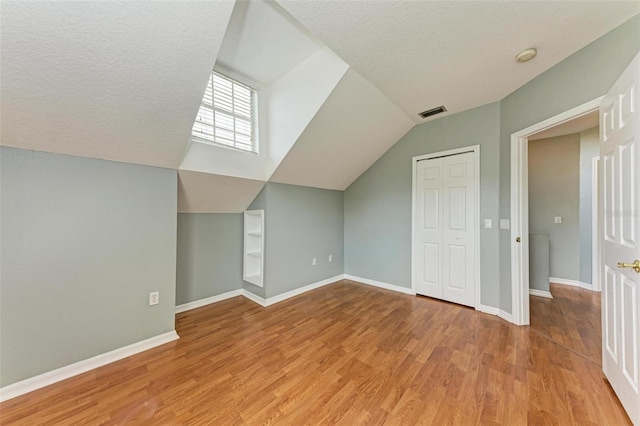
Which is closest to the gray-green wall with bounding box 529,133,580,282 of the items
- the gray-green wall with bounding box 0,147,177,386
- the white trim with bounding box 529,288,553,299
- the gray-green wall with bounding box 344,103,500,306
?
the white trim with bounding box 529,288,553,299

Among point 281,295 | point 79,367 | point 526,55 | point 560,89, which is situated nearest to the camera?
point 79,367

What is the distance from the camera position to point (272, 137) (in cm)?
304

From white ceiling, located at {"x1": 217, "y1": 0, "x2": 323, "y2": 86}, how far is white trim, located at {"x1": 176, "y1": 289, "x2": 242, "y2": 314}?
3.01 meters

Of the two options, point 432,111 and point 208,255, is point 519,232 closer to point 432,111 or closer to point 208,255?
point 432,111

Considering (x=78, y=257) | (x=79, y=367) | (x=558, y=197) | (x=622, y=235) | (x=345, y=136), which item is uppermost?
(x=345, y=136)

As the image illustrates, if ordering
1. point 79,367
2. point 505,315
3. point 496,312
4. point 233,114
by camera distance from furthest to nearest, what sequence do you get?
point 233,114
point 496,312
point 505,315
point 79,367

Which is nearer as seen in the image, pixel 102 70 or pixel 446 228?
pixel 102 70

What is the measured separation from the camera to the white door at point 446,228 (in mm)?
3027

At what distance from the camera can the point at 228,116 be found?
9.45ft

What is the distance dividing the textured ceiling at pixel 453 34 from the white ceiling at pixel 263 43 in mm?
497

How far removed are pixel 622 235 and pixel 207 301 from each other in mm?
4011

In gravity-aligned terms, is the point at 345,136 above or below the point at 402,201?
above

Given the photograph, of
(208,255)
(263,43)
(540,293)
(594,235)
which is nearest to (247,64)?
(263,43)

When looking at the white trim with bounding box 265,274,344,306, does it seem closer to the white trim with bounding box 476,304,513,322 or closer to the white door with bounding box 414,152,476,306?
the white door with bounding box 414,152,476,306
